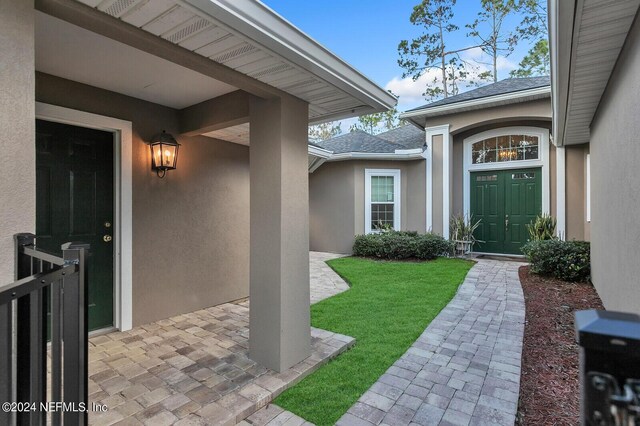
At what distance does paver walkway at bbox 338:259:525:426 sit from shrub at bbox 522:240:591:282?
2.31 metres

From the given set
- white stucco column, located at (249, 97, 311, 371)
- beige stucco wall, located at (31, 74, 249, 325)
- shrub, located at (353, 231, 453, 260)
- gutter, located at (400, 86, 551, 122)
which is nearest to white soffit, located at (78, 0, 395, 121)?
white stucco column, located at (249, 97, 311, 371)

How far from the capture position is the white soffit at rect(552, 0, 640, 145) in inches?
91.5

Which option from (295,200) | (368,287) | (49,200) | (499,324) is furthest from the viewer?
(368,287)

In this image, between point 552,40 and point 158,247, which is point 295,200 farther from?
point 552,40

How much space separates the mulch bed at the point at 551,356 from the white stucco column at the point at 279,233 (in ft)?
5.85

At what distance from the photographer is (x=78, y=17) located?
1.68 meters

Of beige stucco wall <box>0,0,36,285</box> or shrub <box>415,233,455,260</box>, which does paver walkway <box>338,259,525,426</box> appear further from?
shrub <box>415,233,455,260</box>

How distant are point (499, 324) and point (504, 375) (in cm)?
133

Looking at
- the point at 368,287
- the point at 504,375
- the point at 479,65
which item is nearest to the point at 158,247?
the point at 368,287

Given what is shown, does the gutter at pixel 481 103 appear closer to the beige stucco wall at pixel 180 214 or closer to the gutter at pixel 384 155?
the gutter at pixel 384 155

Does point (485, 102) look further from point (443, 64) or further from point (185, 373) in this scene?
point (443, 64)

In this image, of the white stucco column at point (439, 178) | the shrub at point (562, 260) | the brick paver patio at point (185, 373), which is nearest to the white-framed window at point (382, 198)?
the white stucco column at point (439, 178)

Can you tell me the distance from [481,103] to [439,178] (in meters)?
2.18

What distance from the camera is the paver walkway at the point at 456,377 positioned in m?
2.19
